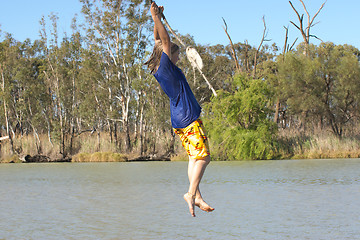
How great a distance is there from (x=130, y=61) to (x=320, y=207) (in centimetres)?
2394

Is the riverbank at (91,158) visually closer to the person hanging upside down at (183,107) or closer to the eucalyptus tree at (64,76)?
the eucalyptus tree at (64,76)

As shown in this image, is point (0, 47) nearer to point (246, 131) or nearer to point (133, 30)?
point (133, 30)

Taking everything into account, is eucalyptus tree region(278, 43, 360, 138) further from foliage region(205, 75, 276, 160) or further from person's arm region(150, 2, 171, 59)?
person's arm region(150, 2, 171, 59)

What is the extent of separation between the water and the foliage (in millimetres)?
9823

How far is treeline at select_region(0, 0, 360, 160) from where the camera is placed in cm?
2280

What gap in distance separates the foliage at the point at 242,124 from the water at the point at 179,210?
9.82 meters

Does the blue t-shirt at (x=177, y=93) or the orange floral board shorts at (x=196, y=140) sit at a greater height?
the blue t-shirt at (x=177, y=93)

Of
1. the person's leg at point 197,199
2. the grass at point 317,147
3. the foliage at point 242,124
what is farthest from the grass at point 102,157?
the person's leg at point 197,199

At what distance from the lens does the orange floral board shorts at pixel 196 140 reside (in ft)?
13.2

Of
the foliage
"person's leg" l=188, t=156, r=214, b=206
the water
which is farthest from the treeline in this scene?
"person's leg" l=188, t=156, r=214, b=206

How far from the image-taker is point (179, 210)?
7336mm

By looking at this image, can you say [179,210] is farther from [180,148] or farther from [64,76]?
[64,76]

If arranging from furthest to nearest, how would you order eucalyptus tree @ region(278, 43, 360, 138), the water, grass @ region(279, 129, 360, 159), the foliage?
eucalyptus tree @ region(278, 43, 360, 138), grass @ region(279, 129, 360, 159), the foliage, the water

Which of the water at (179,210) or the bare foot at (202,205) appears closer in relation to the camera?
the bare foot at (202,205)
